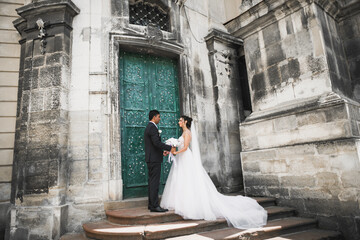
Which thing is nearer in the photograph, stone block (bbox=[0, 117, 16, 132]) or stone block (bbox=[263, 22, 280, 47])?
stone block (bbox=[263, 22, 280, 47])

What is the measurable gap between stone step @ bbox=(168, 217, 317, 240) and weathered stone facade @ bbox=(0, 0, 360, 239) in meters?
0.41

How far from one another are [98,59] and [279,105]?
4320 mm

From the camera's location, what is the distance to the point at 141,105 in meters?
5.93

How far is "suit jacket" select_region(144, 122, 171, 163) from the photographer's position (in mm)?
4395

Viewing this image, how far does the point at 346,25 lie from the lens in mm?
5453

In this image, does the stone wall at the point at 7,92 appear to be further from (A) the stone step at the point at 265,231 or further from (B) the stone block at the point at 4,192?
(A) the stone step at the point at 265,231

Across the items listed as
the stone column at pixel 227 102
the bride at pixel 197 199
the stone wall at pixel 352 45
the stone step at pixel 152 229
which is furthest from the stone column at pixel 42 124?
the stone wall at pixel 352 45

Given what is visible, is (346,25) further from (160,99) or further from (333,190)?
(160,99)

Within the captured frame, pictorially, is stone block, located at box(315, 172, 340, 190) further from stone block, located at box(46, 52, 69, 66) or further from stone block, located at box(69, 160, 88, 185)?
stone block, located at box(46, 52, 69, 66)

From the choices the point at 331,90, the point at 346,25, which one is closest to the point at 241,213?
the point at 331,90

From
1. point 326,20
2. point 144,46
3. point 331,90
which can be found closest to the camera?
point 331,90

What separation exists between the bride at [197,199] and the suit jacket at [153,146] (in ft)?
1.23

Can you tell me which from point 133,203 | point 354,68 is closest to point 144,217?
point 133,203

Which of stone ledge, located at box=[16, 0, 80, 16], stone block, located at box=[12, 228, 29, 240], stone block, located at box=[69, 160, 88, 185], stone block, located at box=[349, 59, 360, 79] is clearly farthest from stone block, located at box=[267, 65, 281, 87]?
stone block, located at box=[12, 228, 29, 240]
